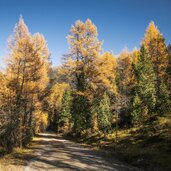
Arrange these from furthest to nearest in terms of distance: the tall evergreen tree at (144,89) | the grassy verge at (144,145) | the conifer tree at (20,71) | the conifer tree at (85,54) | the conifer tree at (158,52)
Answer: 1. the conifer tree at (158,52)
2. the tall evergreen tree at (144,89)
3. the conifer tree at (85,54)
4. the conifer tree at (20,71)
5. the grassy verge at (144,145)

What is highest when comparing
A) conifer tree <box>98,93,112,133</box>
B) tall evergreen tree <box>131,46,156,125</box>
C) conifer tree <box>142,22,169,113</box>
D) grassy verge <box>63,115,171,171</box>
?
conifer tree <box>142,22,169,113</box>

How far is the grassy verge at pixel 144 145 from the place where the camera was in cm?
1753

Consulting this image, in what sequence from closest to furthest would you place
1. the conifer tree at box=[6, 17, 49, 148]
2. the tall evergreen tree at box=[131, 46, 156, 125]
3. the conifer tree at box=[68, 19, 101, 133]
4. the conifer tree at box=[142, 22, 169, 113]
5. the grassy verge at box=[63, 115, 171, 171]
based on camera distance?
the grassy verge at box=[63, 115, 171, 171]
the conifer tree at box=[6, 17, 49, 148]
the conifer tree at box=[68, 19, 101, 133]
the tall evergreen tree at box=[131, 46, 156, 125]
the conifer tree at box=[142, 22, 169, 113]

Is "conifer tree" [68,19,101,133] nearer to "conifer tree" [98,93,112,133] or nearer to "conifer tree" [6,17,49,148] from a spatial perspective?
"conifer tree" [98,93,112,133]

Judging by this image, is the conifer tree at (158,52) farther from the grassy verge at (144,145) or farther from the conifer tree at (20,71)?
the conifer tree at (20,71)

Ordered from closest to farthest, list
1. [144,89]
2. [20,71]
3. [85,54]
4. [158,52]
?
[20,71]
[85,54]
[144,89]
[158,52]

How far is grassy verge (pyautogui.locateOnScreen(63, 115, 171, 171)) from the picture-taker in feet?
57.5

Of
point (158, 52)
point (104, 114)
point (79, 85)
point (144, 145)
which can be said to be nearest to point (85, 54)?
point (79, 85)

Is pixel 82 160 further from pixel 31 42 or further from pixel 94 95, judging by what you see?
pixel 94 95

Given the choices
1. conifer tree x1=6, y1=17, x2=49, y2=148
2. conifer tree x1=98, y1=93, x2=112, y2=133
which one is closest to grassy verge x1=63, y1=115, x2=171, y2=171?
conifer tree x1=98, y1=93, x2=112, y2=133

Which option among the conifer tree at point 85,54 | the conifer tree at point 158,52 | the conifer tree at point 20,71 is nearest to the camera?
the conifer tree at point 20,71

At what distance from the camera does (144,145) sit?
957 inches

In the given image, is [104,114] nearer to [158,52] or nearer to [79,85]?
[79,85]

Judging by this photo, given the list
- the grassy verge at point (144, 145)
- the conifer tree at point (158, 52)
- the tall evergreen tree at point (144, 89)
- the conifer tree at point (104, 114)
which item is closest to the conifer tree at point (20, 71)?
the grassy verge at point (144, 145)
